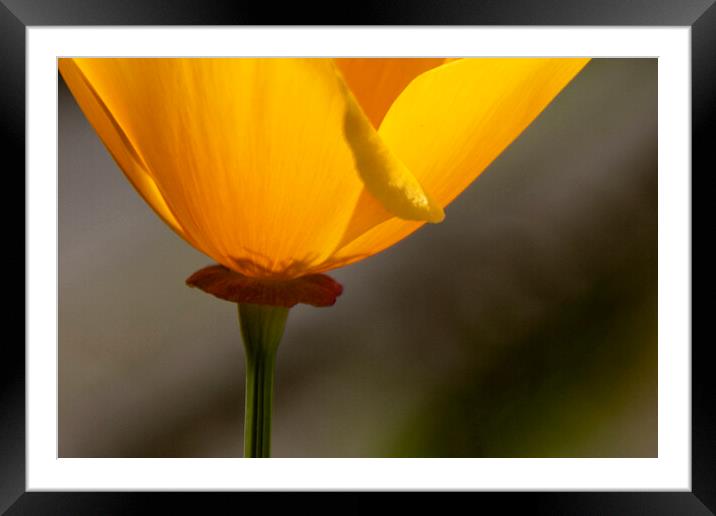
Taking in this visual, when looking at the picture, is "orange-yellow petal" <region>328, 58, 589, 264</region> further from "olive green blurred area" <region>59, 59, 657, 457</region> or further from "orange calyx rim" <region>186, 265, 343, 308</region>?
"olive green blurred area" <region>59, 59, 657, 457</region>

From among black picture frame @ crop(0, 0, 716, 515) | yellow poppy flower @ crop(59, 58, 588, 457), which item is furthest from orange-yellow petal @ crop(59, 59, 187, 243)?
black picture frame @ crop(0, 0, 716, 515)

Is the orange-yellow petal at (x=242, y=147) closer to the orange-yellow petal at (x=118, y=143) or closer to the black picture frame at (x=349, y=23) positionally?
the orange-yellow petal at (x=118, y=143)

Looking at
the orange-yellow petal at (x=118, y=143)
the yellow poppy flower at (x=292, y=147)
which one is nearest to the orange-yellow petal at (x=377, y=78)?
the yellow poppy flower at (x=292, y=147)

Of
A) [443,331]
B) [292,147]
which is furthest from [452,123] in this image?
[443,331]

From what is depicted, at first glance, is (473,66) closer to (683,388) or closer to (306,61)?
(306,61)

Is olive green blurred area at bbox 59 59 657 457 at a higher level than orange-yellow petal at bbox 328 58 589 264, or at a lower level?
lower

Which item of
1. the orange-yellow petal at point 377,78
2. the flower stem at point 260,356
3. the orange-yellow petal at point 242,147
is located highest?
the orange-yellow petal at point 377,78

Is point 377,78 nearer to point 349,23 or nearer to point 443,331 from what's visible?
point 349,23
